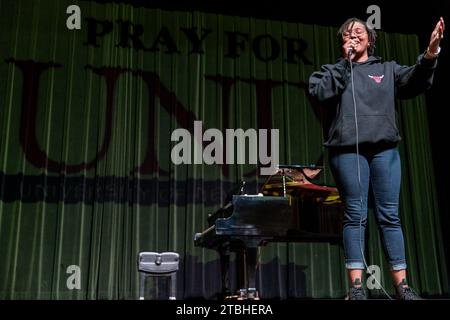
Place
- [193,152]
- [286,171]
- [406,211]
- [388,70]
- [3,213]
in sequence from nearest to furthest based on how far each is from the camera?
[388,70] → [286,171] → [3,213] → [193,152] → [406,211]

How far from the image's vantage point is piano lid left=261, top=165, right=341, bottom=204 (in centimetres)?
378

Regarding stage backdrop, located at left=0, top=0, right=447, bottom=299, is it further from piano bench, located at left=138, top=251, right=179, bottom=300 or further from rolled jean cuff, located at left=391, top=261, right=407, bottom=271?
rolled jean cuff, located at left=391, top=261, right=407, bottom=271

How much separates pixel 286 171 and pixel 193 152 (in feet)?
6.03

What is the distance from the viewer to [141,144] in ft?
17.6

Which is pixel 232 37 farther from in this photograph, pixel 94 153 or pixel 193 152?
pixel 94 153

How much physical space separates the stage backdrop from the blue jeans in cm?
322

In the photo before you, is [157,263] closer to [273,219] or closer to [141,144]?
[273,219]

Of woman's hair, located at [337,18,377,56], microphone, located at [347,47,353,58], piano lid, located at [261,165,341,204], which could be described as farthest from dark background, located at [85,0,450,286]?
microphone, located at [347,47,353,58]

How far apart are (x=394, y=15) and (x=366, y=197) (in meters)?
4.32

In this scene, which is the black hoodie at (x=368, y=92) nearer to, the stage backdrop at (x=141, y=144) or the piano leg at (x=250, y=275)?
the piano leg at (x=250, y=275)

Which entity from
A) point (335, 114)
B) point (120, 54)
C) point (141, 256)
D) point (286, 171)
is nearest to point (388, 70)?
point (335, 114)

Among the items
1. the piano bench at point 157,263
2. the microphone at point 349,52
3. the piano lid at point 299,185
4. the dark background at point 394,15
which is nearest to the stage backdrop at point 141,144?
the dark background at point 394,15

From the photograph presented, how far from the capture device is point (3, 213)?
16.3ft

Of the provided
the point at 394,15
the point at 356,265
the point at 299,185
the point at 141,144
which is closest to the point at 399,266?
the point at 356,265
